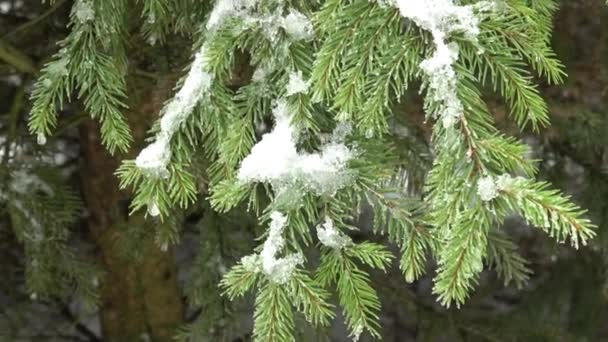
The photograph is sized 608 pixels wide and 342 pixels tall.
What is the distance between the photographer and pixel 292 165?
130 centimetres

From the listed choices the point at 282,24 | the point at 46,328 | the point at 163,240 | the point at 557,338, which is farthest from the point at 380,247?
the point at 46,328

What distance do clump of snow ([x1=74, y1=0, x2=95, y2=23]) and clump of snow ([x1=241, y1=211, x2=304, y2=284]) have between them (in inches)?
26.5

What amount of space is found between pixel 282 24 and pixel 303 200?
356 millimetres

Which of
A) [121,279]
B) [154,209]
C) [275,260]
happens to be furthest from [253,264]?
[121,279]

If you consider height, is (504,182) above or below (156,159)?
below

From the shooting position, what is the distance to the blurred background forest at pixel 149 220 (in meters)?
2.21

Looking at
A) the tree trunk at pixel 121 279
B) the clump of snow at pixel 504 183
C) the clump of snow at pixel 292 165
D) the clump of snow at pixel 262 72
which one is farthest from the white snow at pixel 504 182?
the tree trunk at pixel 121 279

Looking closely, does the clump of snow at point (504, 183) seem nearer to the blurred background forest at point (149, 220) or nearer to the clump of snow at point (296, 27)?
the clump of snow at point (296, 27)

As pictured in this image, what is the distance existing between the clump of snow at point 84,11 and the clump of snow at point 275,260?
A: 0.67m

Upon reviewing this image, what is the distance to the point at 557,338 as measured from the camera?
9.64 feet

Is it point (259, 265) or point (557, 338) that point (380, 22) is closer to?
point (259, 265)

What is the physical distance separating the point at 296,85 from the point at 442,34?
31 cm

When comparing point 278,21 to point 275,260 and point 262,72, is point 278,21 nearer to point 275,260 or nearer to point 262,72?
point 262,72

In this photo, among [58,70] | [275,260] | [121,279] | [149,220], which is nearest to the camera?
[275,260]
